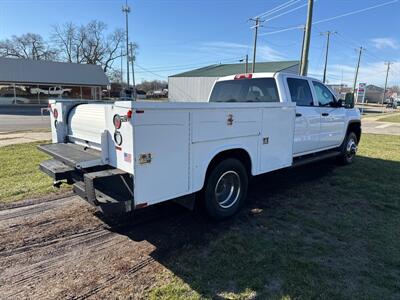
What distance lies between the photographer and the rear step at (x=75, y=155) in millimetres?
3553

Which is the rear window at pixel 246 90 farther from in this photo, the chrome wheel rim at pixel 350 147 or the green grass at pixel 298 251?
the chrome wheel rim at pixel 350 147

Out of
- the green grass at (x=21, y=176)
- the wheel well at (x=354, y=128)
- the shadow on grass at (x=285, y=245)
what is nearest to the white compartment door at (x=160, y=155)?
the shadow on grass at (x=285, y=245)

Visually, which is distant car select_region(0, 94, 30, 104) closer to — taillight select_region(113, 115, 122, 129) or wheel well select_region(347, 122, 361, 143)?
wheel well select_region(347, 122, 361, 143)

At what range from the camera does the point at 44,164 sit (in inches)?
164

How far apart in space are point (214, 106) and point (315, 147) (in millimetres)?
3453

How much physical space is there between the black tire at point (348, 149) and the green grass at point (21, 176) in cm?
676

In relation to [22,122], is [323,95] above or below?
above

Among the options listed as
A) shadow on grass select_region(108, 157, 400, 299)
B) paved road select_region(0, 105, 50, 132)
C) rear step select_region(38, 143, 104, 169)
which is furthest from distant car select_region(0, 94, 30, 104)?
shadow on grass select_region(108, 157, 400, 299)

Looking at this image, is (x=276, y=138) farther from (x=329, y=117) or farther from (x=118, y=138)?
(x=118, y=138)

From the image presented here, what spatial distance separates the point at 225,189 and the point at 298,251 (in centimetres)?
136

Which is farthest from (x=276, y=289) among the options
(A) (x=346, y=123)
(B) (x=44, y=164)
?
(A) (x=346, y=123)

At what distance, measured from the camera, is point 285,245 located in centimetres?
380

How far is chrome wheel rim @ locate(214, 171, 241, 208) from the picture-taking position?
4445mm

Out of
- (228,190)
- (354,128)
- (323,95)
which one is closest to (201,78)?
(354,128)
